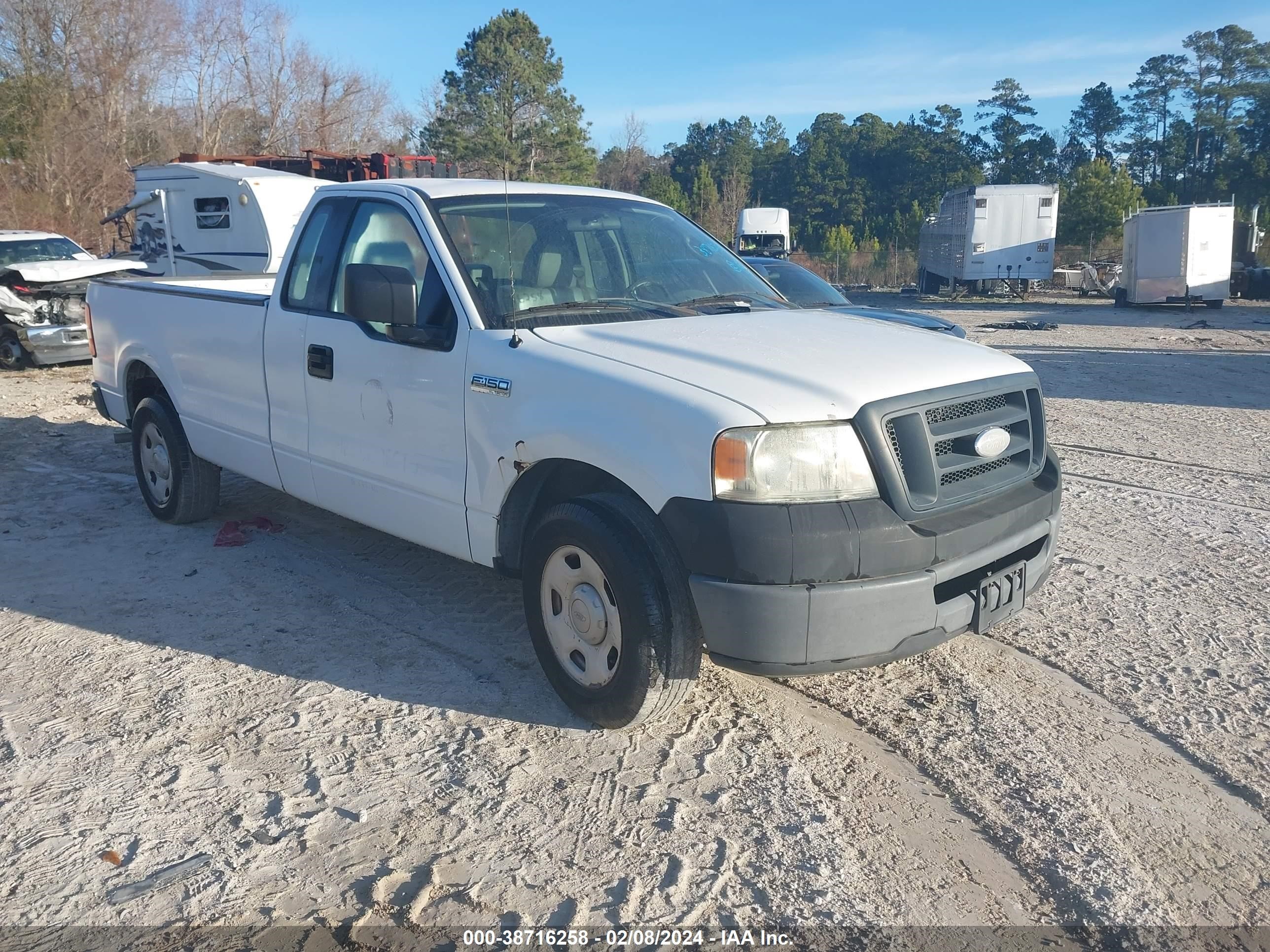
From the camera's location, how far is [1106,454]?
28.6 ft

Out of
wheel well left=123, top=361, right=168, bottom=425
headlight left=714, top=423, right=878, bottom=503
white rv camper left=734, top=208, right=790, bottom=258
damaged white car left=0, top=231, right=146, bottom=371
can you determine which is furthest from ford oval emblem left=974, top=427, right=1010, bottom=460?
white rv camper left=734, top=208, right=790, bottom=258

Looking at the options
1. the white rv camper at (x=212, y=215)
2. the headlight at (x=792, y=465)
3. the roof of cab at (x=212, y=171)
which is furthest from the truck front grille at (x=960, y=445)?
the roof of cab at (x=212, y=171)

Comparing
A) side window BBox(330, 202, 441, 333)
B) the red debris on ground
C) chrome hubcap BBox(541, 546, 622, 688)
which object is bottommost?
the red debris on ground

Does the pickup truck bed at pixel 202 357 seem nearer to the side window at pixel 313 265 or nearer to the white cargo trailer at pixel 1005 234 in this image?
the side window at pixel 313 265

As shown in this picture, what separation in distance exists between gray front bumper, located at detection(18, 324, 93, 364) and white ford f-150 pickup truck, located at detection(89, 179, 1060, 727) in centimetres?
956

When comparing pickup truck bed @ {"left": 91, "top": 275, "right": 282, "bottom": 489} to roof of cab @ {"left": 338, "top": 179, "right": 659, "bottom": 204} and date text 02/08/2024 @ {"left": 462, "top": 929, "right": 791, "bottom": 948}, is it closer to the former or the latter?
roof of cab @ {"left": 338, "top": 179, "right": 659, "bottom": 204}

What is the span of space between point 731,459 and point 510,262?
1.68 m

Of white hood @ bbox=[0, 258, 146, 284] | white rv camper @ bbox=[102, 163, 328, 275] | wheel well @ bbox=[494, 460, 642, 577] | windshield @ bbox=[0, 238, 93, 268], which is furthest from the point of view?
white rv camper @ bbox=[102, 163, 328, 275]

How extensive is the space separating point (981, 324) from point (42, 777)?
23.1m

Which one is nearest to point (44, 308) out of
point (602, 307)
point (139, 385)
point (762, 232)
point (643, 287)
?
point (139, 385)

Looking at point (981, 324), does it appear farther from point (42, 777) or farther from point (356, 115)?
point (356, 115)

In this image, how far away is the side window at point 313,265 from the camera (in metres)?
5.15

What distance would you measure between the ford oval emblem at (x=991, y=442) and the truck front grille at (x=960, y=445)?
0.06 ft

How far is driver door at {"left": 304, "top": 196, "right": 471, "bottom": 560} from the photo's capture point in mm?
4355
